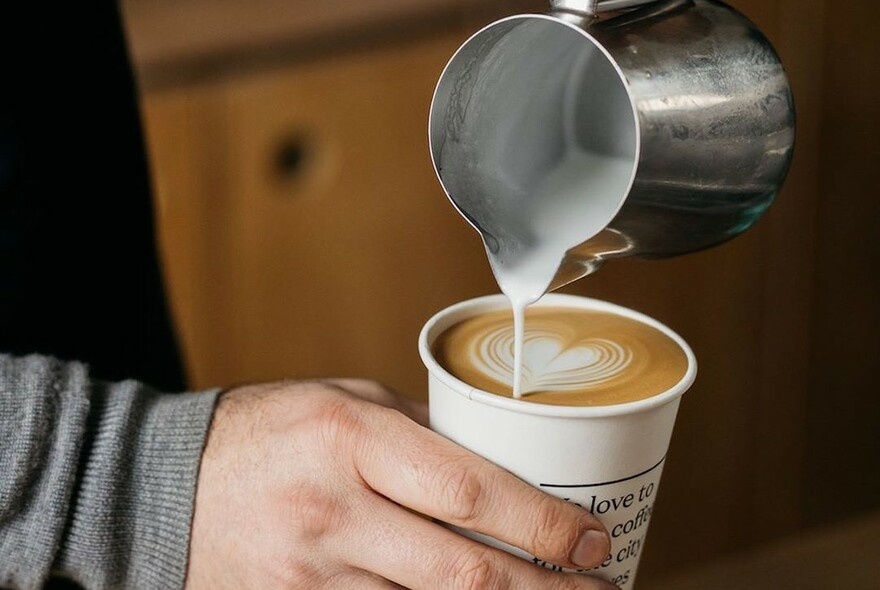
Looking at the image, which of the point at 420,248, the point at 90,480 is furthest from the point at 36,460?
the point at 420,248

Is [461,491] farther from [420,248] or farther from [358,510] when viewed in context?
[420,248]

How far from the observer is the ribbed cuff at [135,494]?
713mm

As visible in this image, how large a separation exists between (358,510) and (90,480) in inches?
8.1

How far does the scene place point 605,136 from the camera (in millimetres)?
657

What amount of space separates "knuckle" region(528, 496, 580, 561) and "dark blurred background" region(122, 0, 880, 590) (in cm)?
108

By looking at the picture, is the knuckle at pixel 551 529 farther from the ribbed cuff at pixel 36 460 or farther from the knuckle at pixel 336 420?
the ribbed cuff at pixel 36 460

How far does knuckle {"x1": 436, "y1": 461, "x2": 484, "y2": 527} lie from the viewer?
601mm

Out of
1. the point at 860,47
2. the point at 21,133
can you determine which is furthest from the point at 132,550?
the point at 860,47

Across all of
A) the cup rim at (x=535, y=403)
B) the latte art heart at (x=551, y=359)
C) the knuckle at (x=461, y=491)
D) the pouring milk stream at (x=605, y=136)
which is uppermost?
the pouring milk stream at (x=605, y=136)

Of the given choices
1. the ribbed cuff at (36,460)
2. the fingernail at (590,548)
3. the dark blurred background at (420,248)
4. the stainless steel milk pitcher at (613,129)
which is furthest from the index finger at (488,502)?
the dark blurred background at (420,248)

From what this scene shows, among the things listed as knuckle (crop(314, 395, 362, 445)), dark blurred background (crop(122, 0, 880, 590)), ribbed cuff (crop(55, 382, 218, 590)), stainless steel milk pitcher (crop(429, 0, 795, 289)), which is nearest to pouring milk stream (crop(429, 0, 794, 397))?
stainless steel milk pitcher (crop(429, 0, 795, 289))

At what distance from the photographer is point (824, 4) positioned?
1805 mm

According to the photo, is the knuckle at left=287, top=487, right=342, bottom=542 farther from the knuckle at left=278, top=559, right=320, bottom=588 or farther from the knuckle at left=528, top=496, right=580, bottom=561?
the knuckle at left=528, top=496, right=580, bottom=561

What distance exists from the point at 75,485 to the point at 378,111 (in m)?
1.02
